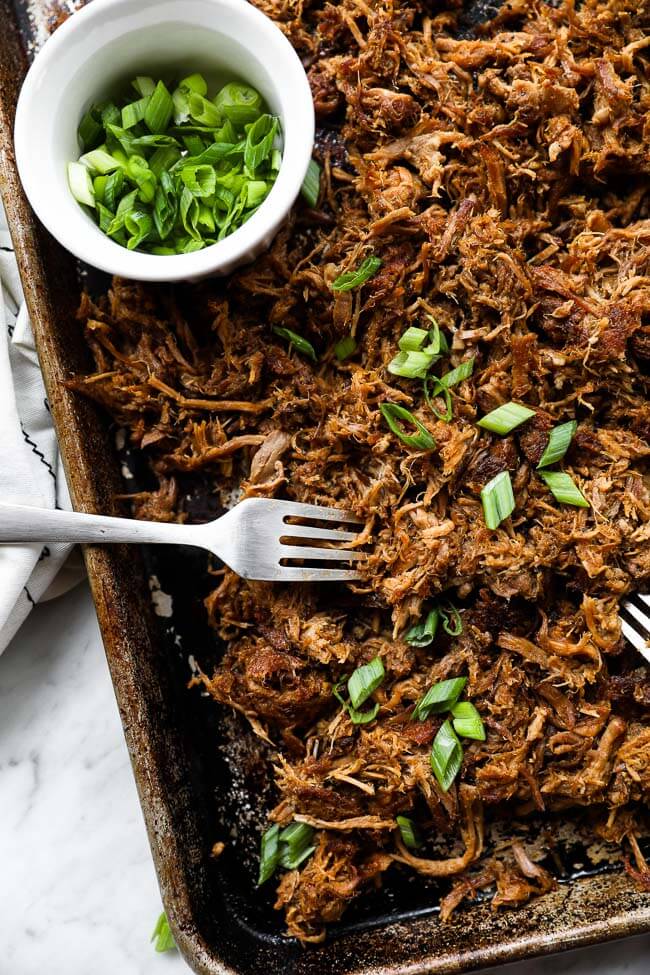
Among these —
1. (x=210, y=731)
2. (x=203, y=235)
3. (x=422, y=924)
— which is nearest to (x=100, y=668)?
(x=210, y=731)

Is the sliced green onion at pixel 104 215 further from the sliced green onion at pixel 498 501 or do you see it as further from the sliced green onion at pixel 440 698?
the sliced green onion at pixel 440 698

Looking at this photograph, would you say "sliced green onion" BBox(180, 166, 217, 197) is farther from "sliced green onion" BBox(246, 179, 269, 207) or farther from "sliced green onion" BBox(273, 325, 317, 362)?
"sliced green onion" BBox(273, 325, 317, 362)

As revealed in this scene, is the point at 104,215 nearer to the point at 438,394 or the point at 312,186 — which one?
the point at 312,186

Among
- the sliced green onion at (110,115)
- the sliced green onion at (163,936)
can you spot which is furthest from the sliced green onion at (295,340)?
the sliced green onion at (163,936)

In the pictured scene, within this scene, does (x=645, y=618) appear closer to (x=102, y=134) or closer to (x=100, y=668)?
(x=100, y=668)

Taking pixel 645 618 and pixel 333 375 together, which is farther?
pixel 333 375
